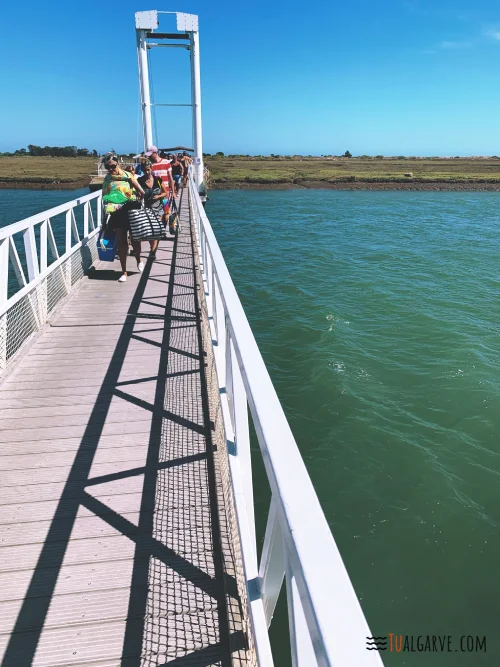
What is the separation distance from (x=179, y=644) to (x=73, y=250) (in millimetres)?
5820

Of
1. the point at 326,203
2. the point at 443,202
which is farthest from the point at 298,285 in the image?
the point at 443,202

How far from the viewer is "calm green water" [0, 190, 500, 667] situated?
157 inches

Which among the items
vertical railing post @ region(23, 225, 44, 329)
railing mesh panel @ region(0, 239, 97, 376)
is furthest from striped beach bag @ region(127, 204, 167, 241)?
vertical railing post @ region(23, 225, 44, 329)

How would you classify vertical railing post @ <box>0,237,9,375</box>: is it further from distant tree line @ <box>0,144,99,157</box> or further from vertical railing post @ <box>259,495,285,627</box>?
distant tree line @ <box>0,144,99,157</box>

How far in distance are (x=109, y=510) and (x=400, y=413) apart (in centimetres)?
502

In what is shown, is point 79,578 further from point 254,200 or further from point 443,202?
point 443,202

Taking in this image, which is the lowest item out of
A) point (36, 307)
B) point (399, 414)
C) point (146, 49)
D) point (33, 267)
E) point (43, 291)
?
point (399, 414)

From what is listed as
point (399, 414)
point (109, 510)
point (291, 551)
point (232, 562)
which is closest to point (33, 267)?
point (109, 510)

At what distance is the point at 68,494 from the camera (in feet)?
9.15

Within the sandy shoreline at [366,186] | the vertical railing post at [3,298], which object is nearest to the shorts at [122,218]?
the vertical railing post at [3,298]

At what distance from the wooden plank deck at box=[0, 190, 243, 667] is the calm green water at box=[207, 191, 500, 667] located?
1617 millimetres

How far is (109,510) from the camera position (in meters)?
2.67

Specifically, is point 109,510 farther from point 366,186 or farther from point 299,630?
point 366,186

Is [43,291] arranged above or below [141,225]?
below
